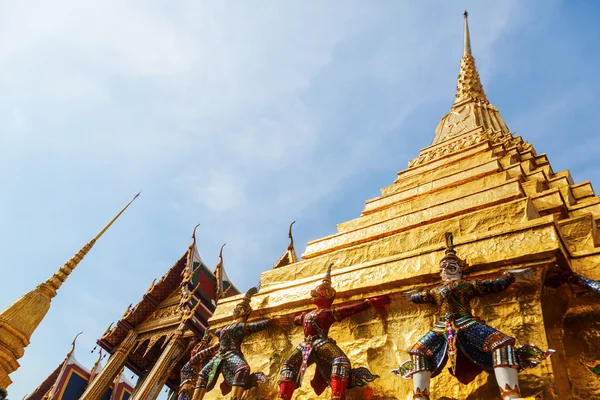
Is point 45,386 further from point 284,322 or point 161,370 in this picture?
point 284,322

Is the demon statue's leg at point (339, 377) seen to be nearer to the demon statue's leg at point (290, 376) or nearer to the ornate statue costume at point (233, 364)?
the demon statue's leg at point (290, 376)

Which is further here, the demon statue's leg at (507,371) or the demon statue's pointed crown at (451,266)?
the demon statue's pointed crown at (451,266)

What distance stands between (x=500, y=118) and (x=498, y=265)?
38.4 feet

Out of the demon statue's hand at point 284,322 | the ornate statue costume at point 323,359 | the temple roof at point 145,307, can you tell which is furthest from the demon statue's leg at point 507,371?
the temple roof at point 145,307

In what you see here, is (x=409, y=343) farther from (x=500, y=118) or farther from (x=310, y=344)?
(x=500, y=118)

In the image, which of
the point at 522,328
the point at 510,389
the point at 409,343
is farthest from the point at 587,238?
the point at 510,389

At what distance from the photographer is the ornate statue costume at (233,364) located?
4508 millimetres

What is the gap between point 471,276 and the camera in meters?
4.14

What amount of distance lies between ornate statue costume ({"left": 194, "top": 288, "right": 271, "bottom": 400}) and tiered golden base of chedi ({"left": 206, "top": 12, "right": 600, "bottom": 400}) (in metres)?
0.32

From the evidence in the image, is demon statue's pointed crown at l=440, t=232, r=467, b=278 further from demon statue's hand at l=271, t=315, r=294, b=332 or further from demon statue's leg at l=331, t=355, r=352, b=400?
demon statue's hand at l=271, t=315, r=294, b=332

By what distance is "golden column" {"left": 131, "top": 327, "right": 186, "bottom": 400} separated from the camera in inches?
361

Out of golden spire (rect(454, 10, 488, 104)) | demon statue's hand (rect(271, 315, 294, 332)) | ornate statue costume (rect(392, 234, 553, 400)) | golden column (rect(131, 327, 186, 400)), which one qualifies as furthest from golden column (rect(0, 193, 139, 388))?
golden spire (rect(454, 10, 488, 104))

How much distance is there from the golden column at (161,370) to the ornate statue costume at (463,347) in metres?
7.10

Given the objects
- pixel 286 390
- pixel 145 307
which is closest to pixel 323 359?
pixel 286 390
